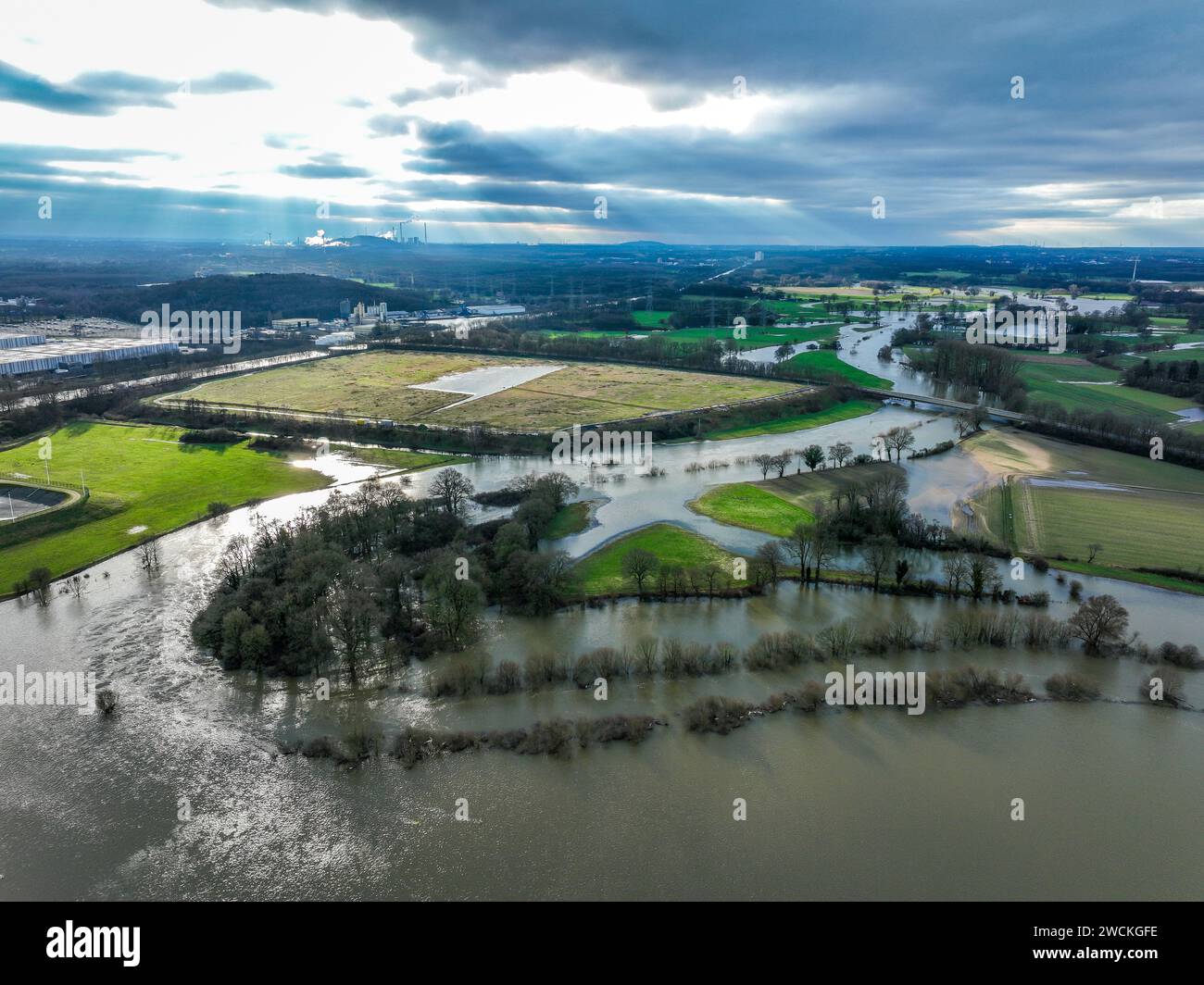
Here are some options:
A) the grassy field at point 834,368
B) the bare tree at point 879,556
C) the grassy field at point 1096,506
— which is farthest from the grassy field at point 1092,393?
the bare tree at point 879,556

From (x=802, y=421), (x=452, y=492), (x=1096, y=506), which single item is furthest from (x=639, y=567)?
(x=802, y=421)

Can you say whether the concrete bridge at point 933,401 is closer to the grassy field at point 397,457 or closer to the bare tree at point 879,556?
the bare tree at point 879,556

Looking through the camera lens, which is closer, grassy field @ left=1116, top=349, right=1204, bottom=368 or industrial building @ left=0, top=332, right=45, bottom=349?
grassy field @ left=1116, top=349, right=1204, bottom=368

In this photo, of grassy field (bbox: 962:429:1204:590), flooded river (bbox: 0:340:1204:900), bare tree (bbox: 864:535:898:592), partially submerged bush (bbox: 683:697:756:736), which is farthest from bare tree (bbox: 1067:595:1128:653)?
partially submerged bush (bbox: 683:697:756:736)

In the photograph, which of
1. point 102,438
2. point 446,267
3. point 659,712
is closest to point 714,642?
point 659,712

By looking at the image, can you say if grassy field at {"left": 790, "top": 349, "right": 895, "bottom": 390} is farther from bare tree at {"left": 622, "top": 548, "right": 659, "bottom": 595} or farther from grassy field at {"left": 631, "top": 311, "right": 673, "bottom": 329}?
bare tree at {"left": 622, "top": 548, "right": 659, "bottom": 595}
